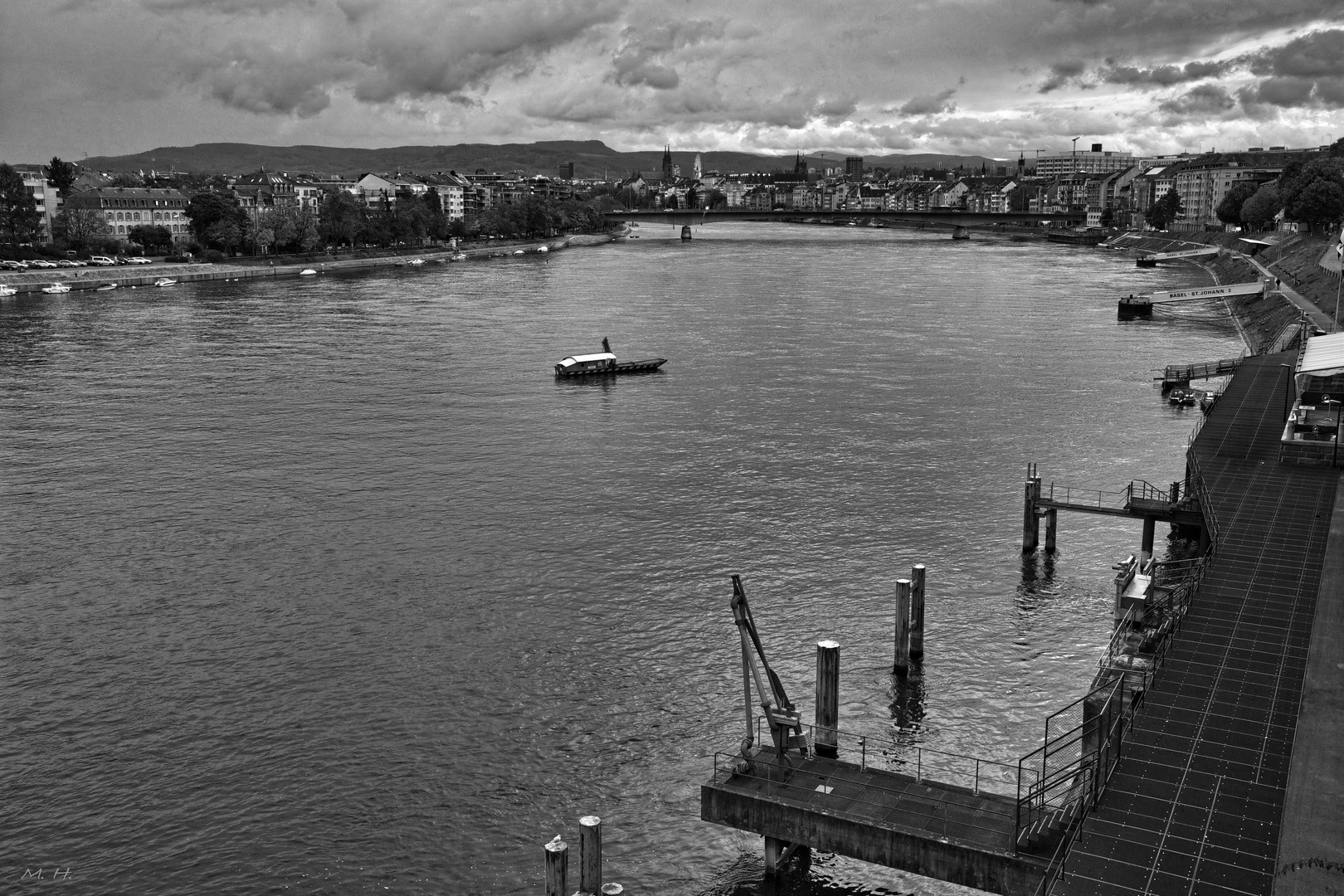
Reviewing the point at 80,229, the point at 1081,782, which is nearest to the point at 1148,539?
the point at 1081,782

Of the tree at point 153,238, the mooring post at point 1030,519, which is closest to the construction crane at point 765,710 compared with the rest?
the mooring post at point 1030,519

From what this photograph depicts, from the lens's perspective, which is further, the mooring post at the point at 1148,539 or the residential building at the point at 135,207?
the residential building at the point at 135,207

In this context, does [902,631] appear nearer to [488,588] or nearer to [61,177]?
[488,588]

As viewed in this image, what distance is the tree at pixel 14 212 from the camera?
5202 inches

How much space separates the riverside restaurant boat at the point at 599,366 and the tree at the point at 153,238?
3838 inches

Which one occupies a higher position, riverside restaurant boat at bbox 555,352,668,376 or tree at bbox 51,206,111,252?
tree at bbox 51,206,111,252

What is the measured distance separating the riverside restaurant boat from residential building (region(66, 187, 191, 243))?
342ft

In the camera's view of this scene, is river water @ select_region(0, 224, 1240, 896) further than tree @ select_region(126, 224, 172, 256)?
No

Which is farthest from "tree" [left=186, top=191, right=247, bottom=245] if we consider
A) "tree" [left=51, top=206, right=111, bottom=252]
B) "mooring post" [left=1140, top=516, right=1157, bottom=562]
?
"mooring post" [left=1140, top=516, right=1157, bottom=562]

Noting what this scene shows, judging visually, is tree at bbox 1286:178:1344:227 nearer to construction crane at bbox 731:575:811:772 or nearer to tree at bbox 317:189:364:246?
tree at bbox 317:189:364:246

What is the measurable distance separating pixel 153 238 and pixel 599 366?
9996 centimetres

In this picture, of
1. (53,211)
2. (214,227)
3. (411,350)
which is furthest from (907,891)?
(53,211)

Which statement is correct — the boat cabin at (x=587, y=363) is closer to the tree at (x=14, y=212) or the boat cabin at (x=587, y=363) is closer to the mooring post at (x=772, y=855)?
the mooring post at (x=772, y=855)

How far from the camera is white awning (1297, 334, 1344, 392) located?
114 ft
